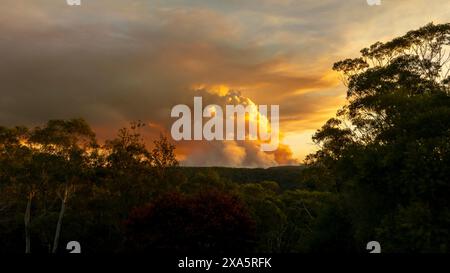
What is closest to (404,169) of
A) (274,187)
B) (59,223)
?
(59,223)

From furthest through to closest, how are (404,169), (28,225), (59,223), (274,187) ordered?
(274,187) < (28,225) < (59,223) < (404,169)

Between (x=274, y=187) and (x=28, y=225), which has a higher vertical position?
(x=274, y=187)

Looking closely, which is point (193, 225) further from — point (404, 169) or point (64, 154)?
point (64, 154)

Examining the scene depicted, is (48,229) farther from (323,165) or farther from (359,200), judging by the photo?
(359,200)

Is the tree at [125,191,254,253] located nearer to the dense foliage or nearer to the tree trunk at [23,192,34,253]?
the dense foliage

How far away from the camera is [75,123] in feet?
164

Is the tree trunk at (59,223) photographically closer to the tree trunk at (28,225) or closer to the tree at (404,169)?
the tree trunk at (28,225)

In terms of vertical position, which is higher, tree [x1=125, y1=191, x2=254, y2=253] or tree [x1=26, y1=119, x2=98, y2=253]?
tree [x1=26, y1=119, x2=98, y2=253]

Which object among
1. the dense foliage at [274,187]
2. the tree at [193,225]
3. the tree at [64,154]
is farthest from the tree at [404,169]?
the tree at [64,154]

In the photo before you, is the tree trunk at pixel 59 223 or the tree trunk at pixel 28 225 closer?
the tree trunk at pixel 59 223

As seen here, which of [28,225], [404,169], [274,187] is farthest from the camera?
[274,187]

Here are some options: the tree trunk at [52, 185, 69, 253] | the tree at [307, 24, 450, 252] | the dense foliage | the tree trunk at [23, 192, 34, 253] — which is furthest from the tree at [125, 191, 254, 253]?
the tree trunk at [23, 192, 34, 253]
